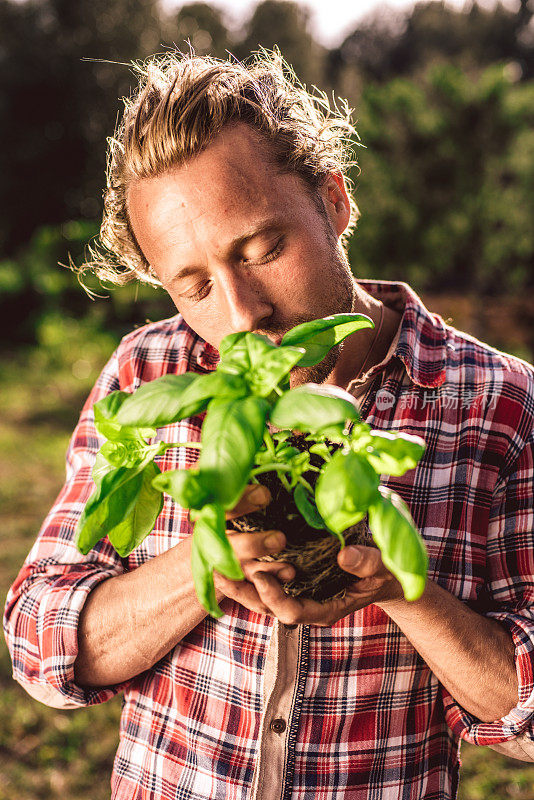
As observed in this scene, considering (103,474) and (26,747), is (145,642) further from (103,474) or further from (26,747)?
(26,747)

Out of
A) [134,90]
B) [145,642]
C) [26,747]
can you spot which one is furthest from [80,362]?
[145,642]

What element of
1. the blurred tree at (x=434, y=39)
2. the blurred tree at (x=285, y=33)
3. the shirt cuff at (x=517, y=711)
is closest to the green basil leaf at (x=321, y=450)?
the shirt cuff at (x=517, y=711)

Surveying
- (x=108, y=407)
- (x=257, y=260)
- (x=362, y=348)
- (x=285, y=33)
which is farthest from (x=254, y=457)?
(x=285, y=33)

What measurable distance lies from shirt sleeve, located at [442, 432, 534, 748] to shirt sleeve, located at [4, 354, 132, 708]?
0.78m

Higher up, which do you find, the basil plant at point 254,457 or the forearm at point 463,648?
the basil plant at point 254,457

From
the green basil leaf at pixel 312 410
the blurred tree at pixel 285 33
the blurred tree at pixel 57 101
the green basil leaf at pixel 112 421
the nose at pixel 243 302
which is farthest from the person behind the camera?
the blurred tree at pixel 285 33

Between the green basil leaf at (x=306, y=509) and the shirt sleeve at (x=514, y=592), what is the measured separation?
658mm

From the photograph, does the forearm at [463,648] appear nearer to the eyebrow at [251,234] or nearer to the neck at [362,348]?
the neck at [362,348]

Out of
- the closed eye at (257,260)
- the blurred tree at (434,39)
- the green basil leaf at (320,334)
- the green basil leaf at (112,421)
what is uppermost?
the blurred tree at (434,39)

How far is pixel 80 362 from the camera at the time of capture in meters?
7.80

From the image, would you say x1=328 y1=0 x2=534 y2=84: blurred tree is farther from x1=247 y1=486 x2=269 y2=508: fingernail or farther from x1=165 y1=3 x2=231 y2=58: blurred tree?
x1=247 y1=486 x2=269 y2=508: fingernail

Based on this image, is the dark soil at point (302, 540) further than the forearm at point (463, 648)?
No

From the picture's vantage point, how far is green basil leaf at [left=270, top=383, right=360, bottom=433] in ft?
2.49

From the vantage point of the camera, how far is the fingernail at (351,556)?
0.93 meters
